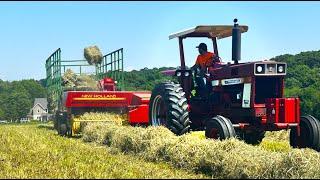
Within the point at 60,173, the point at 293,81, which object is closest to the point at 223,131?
the point at 60,173

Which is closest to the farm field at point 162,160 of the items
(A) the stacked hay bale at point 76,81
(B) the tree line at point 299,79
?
(A) the stacked hay bale at point 76,81

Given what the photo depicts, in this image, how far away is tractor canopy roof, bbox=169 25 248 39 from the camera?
393 inches

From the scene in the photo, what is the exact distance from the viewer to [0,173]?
6777mm

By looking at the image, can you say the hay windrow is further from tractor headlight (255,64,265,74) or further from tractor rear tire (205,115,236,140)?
tractor headlight (255,64,265,74)

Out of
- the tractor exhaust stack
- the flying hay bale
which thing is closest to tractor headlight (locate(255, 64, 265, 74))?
the tractor exhaust stack

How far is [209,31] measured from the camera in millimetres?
10484

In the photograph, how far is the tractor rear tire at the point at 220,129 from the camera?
26.1ft

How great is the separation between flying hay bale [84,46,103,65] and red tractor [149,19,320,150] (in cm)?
998

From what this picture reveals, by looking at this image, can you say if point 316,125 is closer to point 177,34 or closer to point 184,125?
point 184,125

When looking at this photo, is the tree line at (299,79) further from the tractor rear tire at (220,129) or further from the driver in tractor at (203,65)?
the tractor rear tire at (220,129)

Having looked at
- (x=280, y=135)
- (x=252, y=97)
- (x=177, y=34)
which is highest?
(x=177, y=34)

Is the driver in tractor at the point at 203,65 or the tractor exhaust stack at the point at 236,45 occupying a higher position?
the tractor exhaust stack at the point at 236,45

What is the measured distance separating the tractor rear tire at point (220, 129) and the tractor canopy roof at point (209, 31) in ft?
7.67

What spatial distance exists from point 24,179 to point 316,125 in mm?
5100
